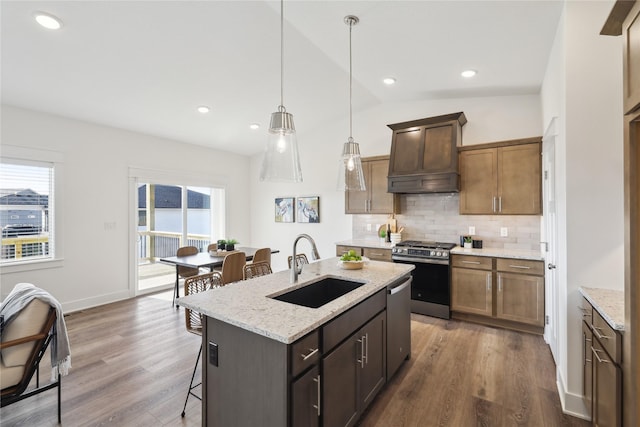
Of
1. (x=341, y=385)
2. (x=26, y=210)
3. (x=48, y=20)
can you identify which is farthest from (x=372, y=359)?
(x=26, y=210)

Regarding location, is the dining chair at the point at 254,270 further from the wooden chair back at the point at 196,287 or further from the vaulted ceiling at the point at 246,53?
the vaulted ceiling at the point at 246,53

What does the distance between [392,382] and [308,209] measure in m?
3.75

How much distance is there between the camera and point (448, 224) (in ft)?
14.8

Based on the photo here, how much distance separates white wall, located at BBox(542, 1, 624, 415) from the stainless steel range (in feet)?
5.71

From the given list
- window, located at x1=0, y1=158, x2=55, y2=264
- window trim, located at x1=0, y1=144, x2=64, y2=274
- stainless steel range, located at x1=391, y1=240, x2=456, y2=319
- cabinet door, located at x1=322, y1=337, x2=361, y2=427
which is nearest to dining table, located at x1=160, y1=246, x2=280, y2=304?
window trim, located at x1=0, y1=144, x2=64, y2=274

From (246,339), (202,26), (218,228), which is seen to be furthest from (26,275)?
(246,339)

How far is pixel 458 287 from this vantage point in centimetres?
388

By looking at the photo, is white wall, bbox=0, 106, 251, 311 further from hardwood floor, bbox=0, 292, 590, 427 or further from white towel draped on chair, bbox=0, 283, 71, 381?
white towel draped on chair, bbox=0, 283, 71, 381

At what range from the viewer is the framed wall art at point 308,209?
5.80m

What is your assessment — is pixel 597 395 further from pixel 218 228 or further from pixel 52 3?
pixel 218 228

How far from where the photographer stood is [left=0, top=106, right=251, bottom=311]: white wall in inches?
152

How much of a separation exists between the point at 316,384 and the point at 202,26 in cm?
312

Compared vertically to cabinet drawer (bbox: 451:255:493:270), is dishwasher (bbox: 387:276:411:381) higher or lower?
lower

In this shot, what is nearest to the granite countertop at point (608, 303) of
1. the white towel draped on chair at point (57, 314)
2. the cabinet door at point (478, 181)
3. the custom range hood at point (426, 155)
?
the cabinet door at point (478, 181)
